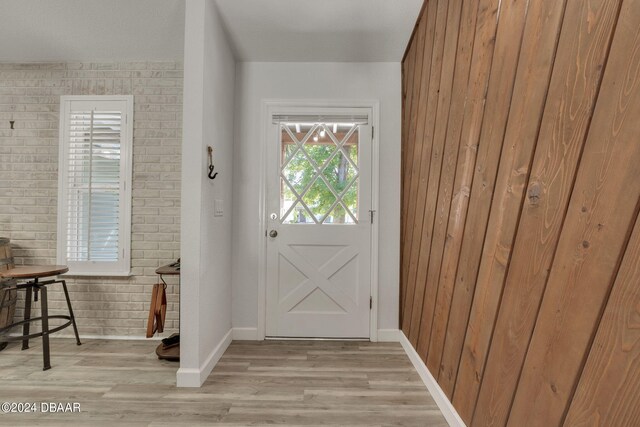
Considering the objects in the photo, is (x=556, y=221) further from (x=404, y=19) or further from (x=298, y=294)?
(x=298, y=294)

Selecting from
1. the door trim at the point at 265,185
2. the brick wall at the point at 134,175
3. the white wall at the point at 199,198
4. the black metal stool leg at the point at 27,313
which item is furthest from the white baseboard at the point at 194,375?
the black metal stool leg at the point at 27,313

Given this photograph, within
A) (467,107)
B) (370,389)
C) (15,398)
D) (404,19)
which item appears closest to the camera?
(467,107)

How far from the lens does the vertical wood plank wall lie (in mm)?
767

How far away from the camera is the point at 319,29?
96.0 inches

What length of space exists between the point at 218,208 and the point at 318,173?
94 centimetres

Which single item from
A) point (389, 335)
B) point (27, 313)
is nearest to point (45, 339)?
point (27, 313)

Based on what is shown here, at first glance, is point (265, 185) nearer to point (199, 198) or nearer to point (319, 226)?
point (319, 226)

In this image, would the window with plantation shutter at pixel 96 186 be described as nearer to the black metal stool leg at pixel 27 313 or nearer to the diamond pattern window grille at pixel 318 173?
the black metal stool leg at pixel 27 313

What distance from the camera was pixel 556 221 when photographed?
961 millimetres

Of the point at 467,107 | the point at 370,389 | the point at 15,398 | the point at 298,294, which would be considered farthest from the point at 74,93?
the point at 370,389

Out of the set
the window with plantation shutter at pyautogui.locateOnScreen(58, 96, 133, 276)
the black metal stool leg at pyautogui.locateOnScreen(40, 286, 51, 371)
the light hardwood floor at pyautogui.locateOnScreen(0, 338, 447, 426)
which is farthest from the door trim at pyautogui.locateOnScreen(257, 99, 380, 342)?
the black metal stool leg at pyautogui.locateOnScreen(40, 286, 51, 371)

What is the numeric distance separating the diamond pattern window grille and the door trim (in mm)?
150

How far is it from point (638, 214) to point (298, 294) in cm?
241

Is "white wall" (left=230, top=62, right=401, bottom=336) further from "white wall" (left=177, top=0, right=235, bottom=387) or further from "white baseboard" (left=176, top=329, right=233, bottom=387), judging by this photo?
"white baseboard" (left=176, top=329, right=233, bottom=387)
